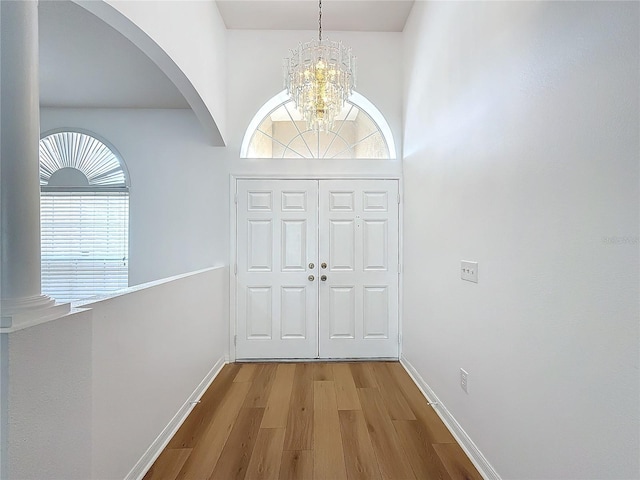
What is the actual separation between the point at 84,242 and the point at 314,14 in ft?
11.4

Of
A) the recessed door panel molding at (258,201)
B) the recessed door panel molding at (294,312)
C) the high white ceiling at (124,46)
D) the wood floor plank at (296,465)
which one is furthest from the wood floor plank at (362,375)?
the high white ceiling at (124,46)

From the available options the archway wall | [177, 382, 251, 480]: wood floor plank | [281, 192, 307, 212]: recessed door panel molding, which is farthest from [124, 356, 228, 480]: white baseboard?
the archway wall

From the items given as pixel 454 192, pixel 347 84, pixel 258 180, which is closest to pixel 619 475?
pixel 454 192

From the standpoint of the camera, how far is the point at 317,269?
11.7 ft

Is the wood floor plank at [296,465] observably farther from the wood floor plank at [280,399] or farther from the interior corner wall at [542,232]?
the interior corner wall at [542,232]

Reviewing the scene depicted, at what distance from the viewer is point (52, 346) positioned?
1.12 m

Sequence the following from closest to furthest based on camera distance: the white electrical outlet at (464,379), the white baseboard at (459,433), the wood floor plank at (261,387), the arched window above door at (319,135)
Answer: the white baseboard at (459,433) → the white electrical outlet at (464,379) → the wood floor plank at (261,387) → the arched window above door at (319,135)

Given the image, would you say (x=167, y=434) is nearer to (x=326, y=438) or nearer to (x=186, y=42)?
(x=326, y=438)

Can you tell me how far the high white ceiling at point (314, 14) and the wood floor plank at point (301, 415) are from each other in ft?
11.5

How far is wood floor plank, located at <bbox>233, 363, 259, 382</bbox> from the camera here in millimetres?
3082

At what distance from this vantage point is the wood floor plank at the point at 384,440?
6.06 ft

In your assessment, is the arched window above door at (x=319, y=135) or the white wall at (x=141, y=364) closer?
the white wall at (x=141, y=364)

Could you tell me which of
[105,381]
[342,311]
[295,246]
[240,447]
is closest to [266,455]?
[240,447]

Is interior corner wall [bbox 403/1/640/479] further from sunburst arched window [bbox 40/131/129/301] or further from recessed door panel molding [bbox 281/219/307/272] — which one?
sunburst arched window [bbox 40/131/129/301]
